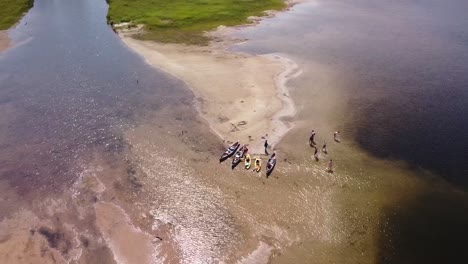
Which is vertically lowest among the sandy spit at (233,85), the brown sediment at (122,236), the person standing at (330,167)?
the brown sediment at (122,236)

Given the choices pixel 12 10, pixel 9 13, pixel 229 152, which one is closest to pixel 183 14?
pixel 9 13

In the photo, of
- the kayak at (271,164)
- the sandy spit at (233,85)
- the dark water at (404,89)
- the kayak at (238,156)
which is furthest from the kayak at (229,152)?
the dark water at (404,89)

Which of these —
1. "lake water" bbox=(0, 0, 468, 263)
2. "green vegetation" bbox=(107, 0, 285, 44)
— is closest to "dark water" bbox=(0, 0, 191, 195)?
"lake water" bbox=(0, 0, 468, 263)

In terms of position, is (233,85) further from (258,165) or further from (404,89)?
(404,89)

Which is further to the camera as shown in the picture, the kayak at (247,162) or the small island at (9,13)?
the small island at (9,13)

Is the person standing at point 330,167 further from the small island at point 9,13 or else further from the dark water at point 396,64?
the small island at point 9,13

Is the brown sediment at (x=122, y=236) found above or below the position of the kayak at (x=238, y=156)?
below
